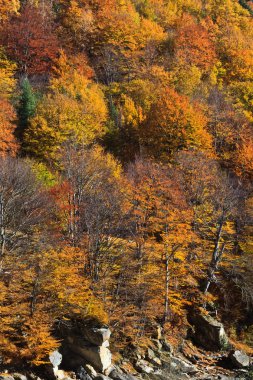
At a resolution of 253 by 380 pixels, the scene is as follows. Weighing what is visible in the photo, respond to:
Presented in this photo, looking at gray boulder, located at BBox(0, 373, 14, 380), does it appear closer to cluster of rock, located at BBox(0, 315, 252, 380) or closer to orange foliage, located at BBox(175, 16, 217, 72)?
cluster of rock, located at BBox(0, 315, 252, 380)

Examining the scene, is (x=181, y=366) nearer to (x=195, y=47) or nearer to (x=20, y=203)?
(x=20, y=203)

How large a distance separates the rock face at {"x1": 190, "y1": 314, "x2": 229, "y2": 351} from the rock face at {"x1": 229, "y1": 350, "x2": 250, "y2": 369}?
5.07 ft

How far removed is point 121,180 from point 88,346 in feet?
53.2

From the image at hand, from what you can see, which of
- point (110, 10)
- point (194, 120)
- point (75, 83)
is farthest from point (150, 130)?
point (110, 10)

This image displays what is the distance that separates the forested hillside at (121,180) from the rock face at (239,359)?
10.4 feet

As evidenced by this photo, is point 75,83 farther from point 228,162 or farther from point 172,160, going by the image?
point 228,162

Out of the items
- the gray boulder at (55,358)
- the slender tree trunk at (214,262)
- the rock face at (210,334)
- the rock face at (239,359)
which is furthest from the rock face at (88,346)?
the slender tree trunk at (214,262)

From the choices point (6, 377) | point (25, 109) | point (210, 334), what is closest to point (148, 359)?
point (210, 334)

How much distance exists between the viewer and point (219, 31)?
2926 inches

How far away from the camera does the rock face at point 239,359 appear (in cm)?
2811

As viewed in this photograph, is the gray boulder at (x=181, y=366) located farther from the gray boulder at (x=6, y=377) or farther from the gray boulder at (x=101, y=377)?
the gray boulder at (x=6, y=377)

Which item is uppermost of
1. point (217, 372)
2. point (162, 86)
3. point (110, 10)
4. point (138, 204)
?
point (110, 10)

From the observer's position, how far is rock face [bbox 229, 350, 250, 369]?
2811 centimetres

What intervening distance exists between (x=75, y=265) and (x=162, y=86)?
126 feet
